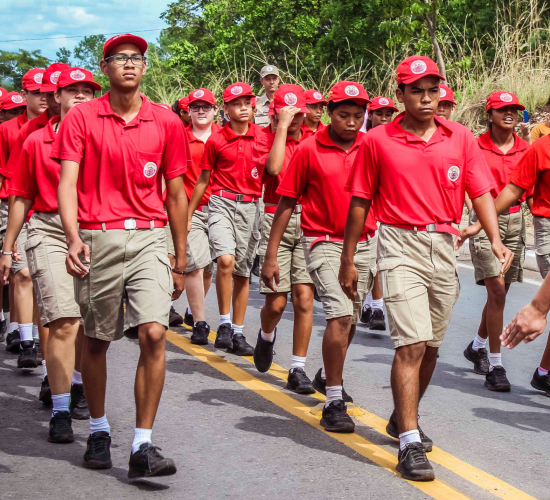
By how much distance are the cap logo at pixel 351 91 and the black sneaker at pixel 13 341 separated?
3831 millimetres

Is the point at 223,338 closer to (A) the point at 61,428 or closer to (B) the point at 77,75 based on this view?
(A) the point at 61,428

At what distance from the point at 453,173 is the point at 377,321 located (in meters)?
4.07

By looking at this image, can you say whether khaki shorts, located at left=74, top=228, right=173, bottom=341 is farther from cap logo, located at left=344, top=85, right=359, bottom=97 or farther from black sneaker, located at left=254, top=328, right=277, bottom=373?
black sneaker, located at left=254, top=328, right=277, bottom=373

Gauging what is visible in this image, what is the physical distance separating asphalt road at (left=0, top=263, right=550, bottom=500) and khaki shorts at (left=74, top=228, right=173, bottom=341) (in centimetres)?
83

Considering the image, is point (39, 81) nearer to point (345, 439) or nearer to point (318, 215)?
point (318, 215)

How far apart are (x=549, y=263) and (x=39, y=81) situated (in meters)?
4.48

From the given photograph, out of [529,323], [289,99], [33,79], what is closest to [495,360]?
[289,99]

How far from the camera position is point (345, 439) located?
5.71 meters

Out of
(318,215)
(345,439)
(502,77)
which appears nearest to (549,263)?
(318,215)

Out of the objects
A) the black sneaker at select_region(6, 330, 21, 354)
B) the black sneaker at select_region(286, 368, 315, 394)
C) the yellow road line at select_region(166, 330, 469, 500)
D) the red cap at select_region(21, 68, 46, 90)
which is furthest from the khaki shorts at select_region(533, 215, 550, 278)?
the black sneaker at select_region(6, 330, 21, 354)

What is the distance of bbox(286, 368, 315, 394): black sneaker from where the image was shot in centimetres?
681

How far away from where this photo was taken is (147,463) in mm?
4859

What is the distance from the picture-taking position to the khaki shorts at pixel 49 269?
19.0 ft

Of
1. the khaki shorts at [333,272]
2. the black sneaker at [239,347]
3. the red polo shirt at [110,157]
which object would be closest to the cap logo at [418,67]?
the khaki shorts at [333,272]
